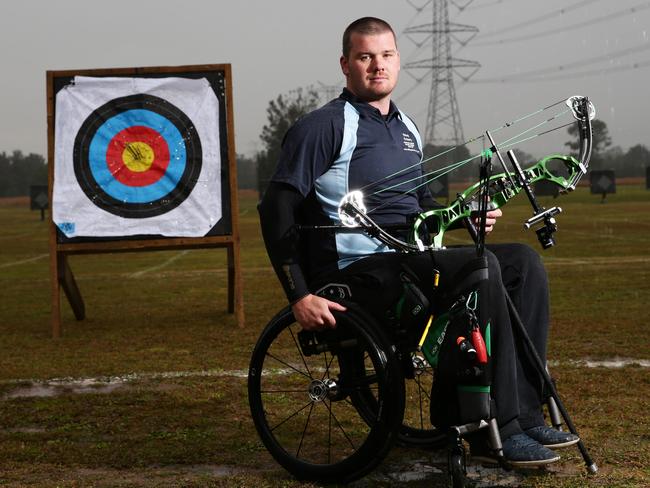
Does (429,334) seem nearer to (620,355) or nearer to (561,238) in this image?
(620,355)

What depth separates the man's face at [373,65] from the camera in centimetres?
363

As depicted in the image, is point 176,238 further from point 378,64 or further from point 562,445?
point 562,445

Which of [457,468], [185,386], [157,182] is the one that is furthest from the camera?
[157,182]

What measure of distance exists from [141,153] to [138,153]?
0.08 feet

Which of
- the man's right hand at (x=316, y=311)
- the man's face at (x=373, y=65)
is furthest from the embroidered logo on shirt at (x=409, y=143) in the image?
the man's right hand at (x=316, y=311)

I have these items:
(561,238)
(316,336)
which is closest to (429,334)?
(316,336)

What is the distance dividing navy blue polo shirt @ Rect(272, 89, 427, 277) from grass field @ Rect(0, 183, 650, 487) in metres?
0.79

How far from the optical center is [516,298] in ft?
11.2

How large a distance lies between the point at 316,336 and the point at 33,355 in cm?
367

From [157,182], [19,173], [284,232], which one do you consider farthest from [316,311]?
[19,173]

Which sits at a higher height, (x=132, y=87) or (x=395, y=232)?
(x=132, y=87)

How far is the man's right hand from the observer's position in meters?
3.39

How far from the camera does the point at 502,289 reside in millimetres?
3232

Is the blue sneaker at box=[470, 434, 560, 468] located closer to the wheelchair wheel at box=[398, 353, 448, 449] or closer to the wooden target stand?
the wheelchair wheel at box=[398, 353, 448, 449]
